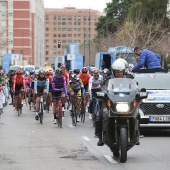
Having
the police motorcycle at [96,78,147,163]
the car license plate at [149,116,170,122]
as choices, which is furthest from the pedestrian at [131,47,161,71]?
the police motorcycle at [96,78,147,163]

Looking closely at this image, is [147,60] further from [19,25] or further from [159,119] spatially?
[19,25]

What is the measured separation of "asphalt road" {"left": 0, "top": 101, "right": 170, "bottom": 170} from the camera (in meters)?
12.2

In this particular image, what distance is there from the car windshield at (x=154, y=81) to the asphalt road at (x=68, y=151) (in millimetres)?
1238

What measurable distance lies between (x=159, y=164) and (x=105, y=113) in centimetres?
128

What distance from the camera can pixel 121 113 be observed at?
12148mm

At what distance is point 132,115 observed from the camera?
12227 millimetres

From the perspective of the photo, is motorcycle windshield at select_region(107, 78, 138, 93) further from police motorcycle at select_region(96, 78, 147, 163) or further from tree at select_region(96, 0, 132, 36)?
tree at select_region(96, 0, 132, 36)

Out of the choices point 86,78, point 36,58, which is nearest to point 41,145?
point 86,78

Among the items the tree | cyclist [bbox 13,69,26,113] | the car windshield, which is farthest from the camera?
the tree


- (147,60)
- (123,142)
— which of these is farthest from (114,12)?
(123,142)

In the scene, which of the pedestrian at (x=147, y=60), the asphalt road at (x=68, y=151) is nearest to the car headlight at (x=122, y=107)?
the asphalt road at (x=68, y=151)

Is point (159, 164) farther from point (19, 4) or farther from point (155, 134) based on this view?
point (19, 4)

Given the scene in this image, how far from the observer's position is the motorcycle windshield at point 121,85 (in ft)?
40.6

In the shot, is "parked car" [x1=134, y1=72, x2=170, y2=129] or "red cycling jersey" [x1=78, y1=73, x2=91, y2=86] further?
"red cycling jersey" [x1=78, y1=73, x2=91, y2=86]
